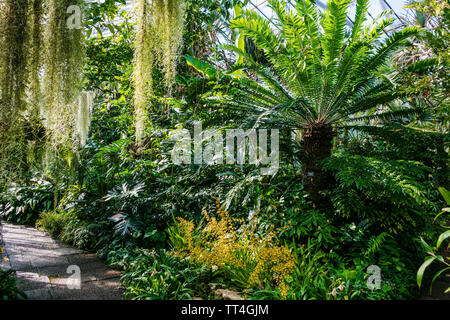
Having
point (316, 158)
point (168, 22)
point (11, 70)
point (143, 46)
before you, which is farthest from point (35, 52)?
point (316, 158)

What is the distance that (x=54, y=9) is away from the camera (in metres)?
1.38

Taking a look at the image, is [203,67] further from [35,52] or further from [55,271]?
[55,271]

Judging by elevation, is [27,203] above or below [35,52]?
below

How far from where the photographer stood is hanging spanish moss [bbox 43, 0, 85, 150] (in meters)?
1.40

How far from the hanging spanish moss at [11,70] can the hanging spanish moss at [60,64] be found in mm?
105

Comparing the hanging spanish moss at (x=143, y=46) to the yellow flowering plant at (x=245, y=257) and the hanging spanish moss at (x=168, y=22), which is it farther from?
the yellow flowering plant at (x=245, y=257)

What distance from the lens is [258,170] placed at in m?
2.98

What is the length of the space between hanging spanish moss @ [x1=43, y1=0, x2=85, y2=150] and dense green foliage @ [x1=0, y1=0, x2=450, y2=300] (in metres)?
0.01

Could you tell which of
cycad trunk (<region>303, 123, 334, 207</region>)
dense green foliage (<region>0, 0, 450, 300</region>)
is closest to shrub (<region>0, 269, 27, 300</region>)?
dense green foliage (<region>0, 0, 450, 300</region>)

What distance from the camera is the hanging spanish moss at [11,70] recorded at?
1336mm

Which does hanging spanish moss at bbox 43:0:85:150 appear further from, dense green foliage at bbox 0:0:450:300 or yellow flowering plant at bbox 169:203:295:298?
yellow flowering plant at bbox 169:203:295:298

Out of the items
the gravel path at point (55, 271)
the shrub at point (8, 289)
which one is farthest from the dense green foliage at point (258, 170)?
the shrub at point (8, 289)

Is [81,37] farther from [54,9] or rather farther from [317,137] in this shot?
[317,137]

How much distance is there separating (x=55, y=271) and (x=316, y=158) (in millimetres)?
2616
